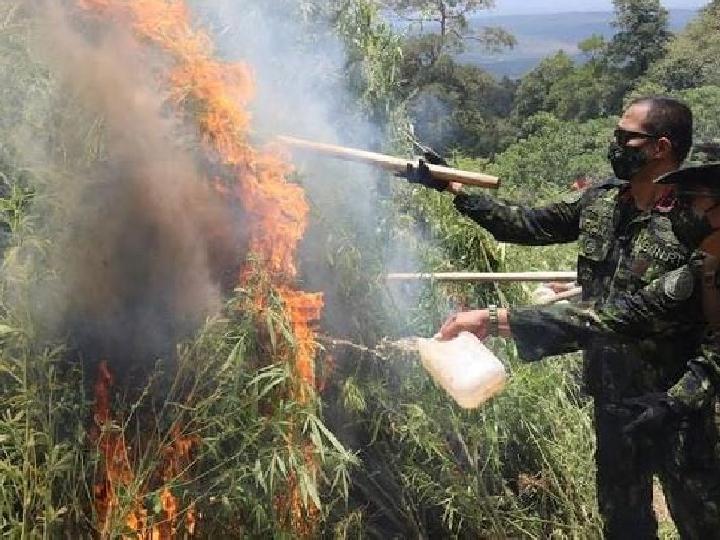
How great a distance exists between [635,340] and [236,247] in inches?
65.0

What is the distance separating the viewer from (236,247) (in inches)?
134

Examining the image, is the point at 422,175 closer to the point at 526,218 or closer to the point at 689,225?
the point at 526,218

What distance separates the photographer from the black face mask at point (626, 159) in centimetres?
327

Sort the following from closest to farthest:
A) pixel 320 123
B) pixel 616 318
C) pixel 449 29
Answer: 1. pixel 616 318
2. pixel 320 123
3. pixel 449 29

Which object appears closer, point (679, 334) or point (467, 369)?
point (467, 369)

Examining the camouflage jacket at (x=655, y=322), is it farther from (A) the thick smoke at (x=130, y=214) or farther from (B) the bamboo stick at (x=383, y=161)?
(A) the thick smoke at (x=130, y=214)

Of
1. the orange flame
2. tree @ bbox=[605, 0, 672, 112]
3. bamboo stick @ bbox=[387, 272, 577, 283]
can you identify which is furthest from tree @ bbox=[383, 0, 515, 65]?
the orange flame

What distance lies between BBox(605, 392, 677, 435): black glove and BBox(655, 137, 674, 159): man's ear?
36.3 inches

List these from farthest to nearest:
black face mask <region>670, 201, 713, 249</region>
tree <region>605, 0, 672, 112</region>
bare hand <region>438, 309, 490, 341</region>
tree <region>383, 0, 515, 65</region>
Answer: tree <region>605, 0, 672, 112</region>, tree <region>383, 0, 515, 65</region>, bare hand <region>438, 309, 490, 341</region>, black face mask <region>670, 201, 713, 249</region>

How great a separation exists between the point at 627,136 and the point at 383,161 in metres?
1.01

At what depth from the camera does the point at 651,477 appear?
348 centimetres

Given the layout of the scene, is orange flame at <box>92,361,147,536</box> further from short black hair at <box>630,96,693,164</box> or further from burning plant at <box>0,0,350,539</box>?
short black hair at <box>630,96,693,164</box>

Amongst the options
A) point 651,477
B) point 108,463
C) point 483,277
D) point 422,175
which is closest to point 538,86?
point 483,277

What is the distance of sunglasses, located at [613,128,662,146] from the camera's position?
3.25 m
